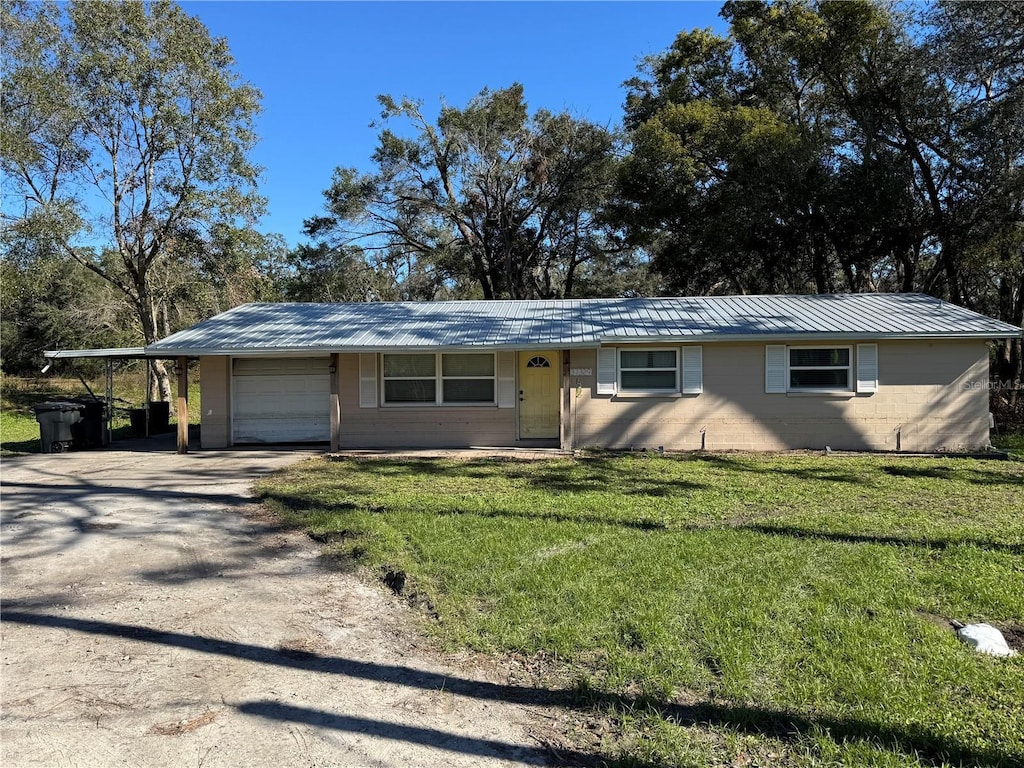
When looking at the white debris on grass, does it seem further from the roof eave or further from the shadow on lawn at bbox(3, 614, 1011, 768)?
the roof eave

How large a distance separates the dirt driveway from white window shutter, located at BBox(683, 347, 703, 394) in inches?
341

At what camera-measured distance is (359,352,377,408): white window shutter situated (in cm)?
1312

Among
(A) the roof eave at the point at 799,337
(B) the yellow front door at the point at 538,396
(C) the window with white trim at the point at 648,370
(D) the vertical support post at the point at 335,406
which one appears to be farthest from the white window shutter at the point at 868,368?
(D) the vertical support post at the point at 335,406

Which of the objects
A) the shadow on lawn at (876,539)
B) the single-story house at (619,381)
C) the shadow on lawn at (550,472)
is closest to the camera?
the shadow on lawn at (876,539)

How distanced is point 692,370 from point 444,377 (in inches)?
198

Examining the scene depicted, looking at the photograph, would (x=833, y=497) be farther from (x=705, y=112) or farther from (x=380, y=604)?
(x=705, y=112)

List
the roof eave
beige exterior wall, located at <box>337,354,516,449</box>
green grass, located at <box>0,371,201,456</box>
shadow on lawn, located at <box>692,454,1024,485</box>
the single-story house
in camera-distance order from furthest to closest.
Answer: green grass, located at <box>0,371,201,456</box>, beige exterior wall, located at <box>337,354,516,449</box>, the single-story house, the roof eave, shadow on lawn, located at <box>692,454,1024,485</box>

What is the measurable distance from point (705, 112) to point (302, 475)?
53.7ft

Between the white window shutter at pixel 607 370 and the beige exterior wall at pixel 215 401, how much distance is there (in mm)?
7769

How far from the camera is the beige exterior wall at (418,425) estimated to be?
1303cm

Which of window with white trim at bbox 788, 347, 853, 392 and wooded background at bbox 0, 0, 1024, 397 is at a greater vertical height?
wooded background at bbox 0, 0, 1024, 397

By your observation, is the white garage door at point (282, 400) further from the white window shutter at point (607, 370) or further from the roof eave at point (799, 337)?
the roof eave at point (799, 337)

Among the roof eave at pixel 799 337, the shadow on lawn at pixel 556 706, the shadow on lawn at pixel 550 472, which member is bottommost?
the shadow on lawn at pixel 556 706

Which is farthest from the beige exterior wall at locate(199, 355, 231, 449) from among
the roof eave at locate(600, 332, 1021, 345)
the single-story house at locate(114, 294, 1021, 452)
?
the roof eave at locate(600, 332, 1021, 345)
